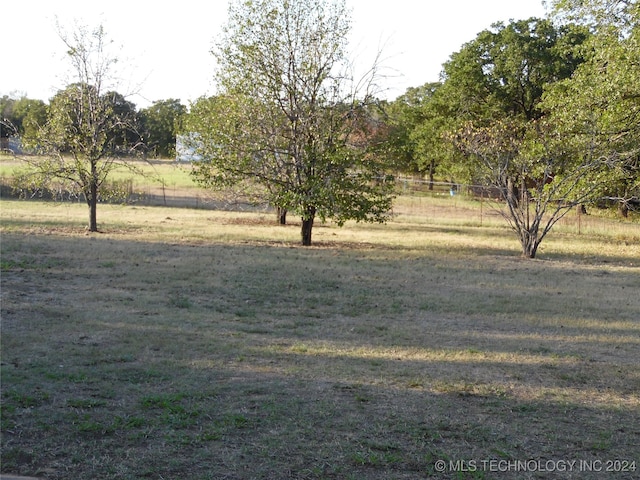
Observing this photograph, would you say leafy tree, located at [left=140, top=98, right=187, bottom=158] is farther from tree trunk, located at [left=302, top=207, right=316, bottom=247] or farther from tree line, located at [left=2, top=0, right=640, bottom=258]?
tree trunk, located at [left=302, top=207, right=316, bottom=247]

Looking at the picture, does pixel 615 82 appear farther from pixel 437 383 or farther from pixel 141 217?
pixel 141 217

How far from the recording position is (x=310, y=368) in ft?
21.5

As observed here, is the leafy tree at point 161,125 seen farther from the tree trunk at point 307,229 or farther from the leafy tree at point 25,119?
the tree trunk at point 307,229

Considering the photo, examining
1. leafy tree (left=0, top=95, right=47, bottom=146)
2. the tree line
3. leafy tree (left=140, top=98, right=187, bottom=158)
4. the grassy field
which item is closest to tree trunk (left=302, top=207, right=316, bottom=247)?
the tree line

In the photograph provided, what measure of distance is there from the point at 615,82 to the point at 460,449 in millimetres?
13762

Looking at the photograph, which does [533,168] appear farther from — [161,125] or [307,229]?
[161,125]

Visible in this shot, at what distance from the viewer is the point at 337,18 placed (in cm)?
1747

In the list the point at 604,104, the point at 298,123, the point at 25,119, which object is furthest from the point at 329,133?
the point at 25,119

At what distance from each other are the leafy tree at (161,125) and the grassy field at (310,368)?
24.9 feet

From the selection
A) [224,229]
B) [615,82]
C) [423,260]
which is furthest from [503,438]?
[224,229]

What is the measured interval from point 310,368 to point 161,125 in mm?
34385

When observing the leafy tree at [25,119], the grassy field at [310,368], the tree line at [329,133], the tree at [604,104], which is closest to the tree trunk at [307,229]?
the tree line at [329,133]

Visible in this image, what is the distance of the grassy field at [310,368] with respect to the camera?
438 cm

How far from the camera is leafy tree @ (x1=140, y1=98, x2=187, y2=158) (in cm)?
2161
